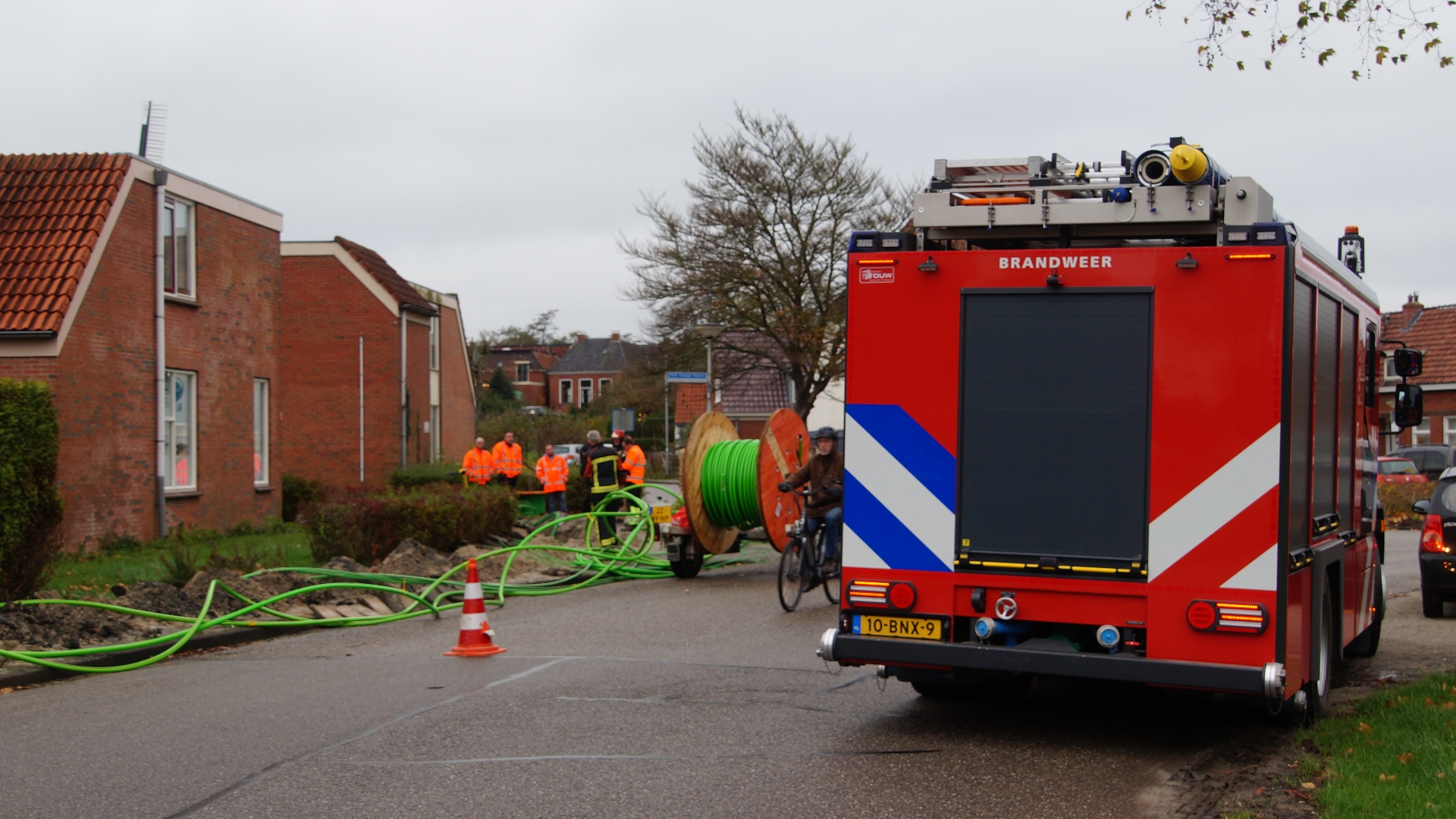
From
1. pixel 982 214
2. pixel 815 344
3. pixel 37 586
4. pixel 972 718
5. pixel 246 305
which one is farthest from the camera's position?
pixel 815 344

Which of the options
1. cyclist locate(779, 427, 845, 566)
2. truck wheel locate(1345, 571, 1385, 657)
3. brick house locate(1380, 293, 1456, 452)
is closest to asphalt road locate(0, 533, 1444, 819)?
truck wheel locate(1345, 571, 1385, 657)

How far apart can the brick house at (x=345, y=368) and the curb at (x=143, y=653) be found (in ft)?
78.0

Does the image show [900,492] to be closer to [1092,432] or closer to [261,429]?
[1092,432]

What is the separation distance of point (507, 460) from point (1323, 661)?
18.7 meters

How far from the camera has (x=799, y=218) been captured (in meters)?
40.6

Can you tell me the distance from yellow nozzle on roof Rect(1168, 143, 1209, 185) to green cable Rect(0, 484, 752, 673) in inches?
312

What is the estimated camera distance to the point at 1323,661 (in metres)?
7.80

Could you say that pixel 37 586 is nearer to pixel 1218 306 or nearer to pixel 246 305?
pixel 1218 306

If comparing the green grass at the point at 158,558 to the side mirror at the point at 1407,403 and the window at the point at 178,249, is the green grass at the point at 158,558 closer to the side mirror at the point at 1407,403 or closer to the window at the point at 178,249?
the window at the point at 178,249

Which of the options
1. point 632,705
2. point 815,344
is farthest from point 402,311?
point 632,705

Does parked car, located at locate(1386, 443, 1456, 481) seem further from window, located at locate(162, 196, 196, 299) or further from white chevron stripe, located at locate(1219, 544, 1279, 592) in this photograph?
white chevron stripe, located at locate(1219, 544, 1279, 592)

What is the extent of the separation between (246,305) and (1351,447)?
63.1 ft

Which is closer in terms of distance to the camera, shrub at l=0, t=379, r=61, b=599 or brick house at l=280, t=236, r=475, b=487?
shrub at l=0, t=379, r=61, b=599

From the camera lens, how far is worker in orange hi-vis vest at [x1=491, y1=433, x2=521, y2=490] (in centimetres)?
2472
